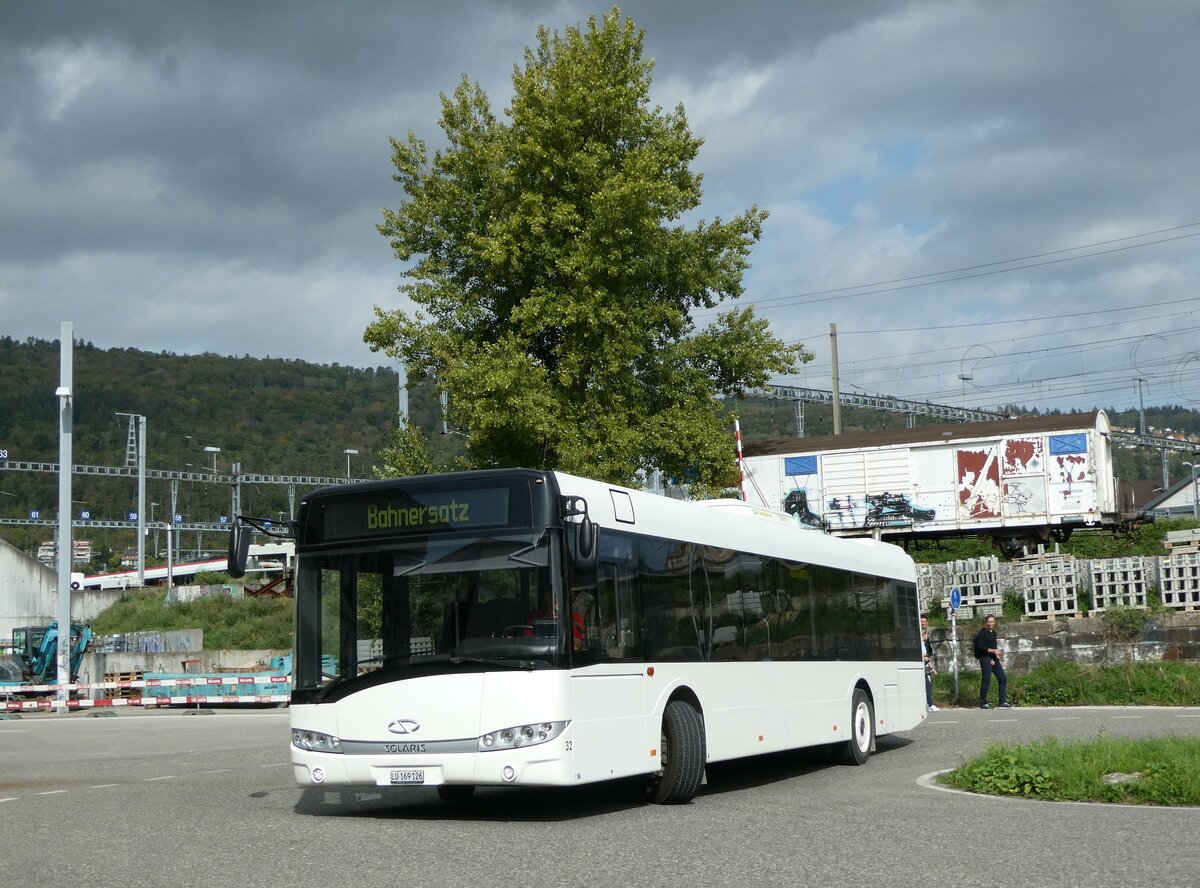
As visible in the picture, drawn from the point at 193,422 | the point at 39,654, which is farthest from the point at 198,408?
the point at 39,654

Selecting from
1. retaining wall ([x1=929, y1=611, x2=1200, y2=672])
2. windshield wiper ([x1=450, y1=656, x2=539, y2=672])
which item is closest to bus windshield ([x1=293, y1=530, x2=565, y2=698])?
windshield wiper ([x1=450, y1=656, x2=539, y2=672])

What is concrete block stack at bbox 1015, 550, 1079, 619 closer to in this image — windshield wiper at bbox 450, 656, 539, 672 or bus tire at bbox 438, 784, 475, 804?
bus tire at bbox 438, 784, 475, 804

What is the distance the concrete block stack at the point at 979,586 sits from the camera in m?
33.8

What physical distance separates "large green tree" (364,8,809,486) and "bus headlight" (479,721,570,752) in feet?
53.1

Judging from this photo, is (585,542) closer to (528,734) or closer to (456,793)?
(528,734)

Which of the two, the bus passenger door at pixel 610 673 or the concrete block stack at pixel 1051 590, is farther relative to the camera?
the concrete block stack at pixel 1051 590

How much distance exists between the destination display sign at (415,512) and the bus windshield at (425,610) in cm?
12

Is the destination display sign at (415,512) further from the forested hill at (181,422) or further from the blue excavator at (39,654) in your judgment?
the forested hill at (181,422)

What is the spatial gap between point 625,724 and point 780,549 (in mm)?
4380

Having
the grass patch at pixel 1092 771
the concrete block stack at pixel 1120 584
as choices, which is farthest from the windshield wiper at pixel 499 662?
the concrete block stack at pixel 1120 584

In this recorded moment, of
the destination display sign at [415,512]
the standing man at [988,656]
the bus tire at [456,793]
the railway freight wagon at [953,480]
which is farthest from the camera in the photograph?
the railway freight wagon at [953,480]

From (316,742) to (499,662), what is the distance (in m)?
1.78

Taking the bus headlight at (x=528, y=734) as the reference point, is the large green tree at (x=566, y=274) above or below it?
above

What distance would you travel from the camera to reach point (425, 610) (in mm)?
11148
